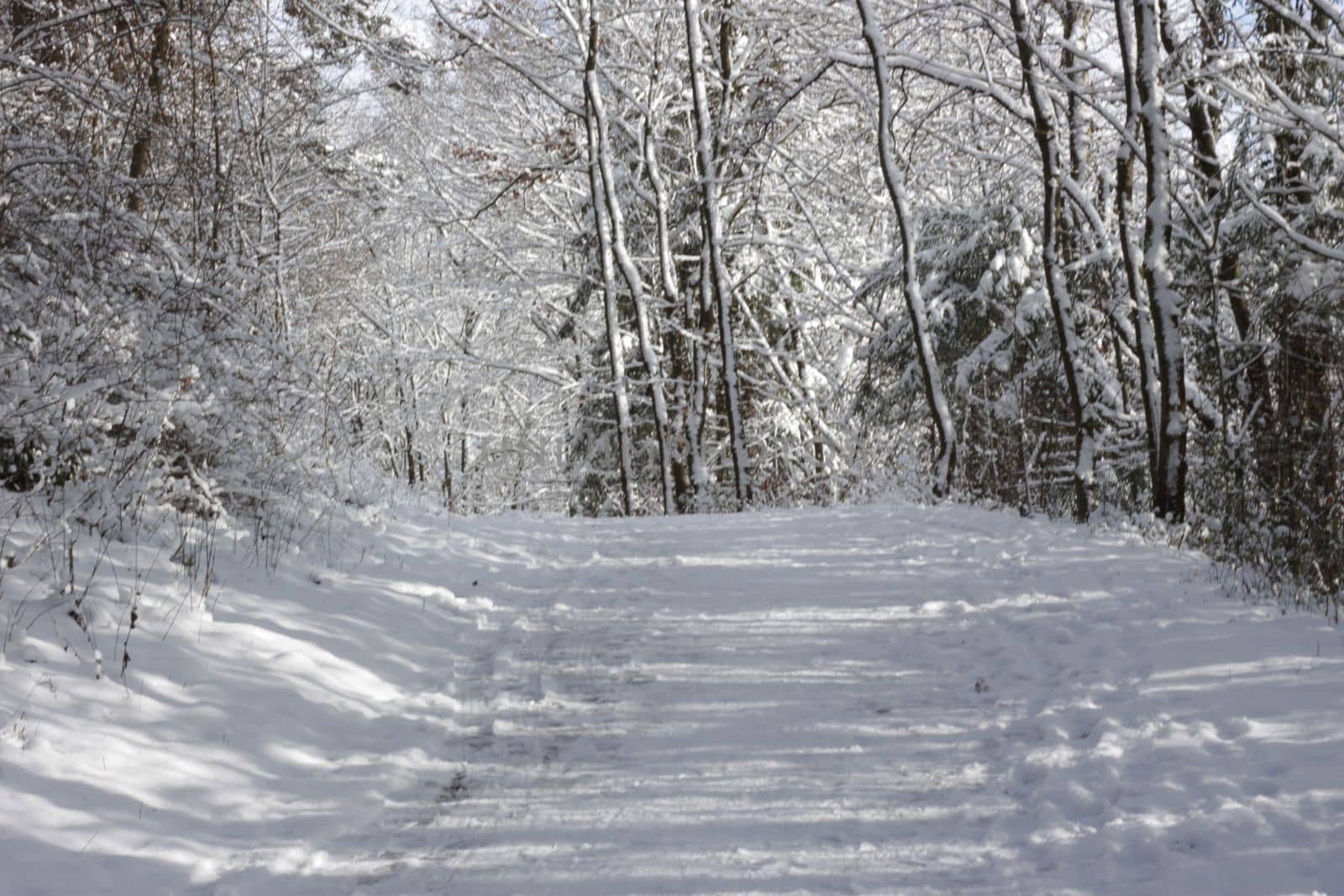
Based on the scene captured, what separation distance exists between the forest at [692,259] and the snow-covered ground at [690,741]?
3.75 feet

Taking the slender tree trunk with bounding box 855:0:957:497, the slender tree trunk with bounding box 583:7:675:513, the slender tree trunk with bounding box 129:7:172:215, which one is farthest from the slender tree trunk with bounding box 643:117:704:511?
the slender tree trunk with bounding box 129:7:172:215

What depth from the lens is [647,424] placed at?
19.6 meters

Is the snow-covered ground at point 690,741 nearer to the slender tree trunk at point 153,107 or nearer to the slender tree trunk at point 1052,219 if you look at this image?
the slender tree trunk at point 153,107

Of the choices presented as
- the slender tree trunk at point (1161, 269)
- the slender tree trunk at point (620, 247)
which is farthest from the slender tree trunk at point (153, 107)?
the slender tree trunk at point (620, 247)

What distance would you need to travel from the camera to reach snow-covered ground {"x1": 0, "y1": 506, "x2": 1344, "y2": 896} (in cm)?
348

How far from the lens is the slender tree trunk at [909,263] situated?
1210 centimetres

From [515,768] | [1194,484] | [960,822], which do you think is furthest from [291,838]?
[1194,484]

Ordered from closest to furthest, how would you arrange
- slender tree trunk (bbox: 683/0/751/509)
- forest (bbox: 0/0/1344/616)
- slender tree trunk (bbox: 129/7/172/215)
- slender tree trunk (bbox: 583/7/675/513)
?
1. slender tree trunk (bbox: 129/7/172/215)
2. forest (bbox: 0/0/1344/616)
3. slender tree trunk (bbox: 683/0/751/509)
4. slender tree trunk (bbox: 583/7/675/513)

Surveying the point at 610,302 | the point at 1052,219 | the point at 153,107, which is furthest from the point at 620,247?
the point at 153,107

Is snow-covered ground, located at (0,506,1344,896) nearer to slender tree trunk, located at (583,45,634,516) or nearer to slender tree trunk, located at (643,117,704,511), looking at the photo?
slender tree trunk, located at (643,117,704,511)

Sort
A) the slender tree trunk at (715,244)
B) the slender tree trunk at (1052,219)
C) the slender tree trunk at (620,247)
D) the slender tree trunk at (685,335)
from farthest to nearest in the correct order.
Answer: the slender tree trunk at (685,335) < the slender tree trunk at (620,247) < the slender tree trunk at (715,244) < the slender tree trunk at (1052,219)

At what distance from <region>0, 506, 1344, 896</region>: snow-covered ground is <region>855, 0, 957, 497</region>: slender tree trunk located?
18.0 feet

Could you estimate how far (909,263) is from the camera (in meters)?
12.1

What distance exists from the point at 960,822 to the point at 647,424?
1601 cm
